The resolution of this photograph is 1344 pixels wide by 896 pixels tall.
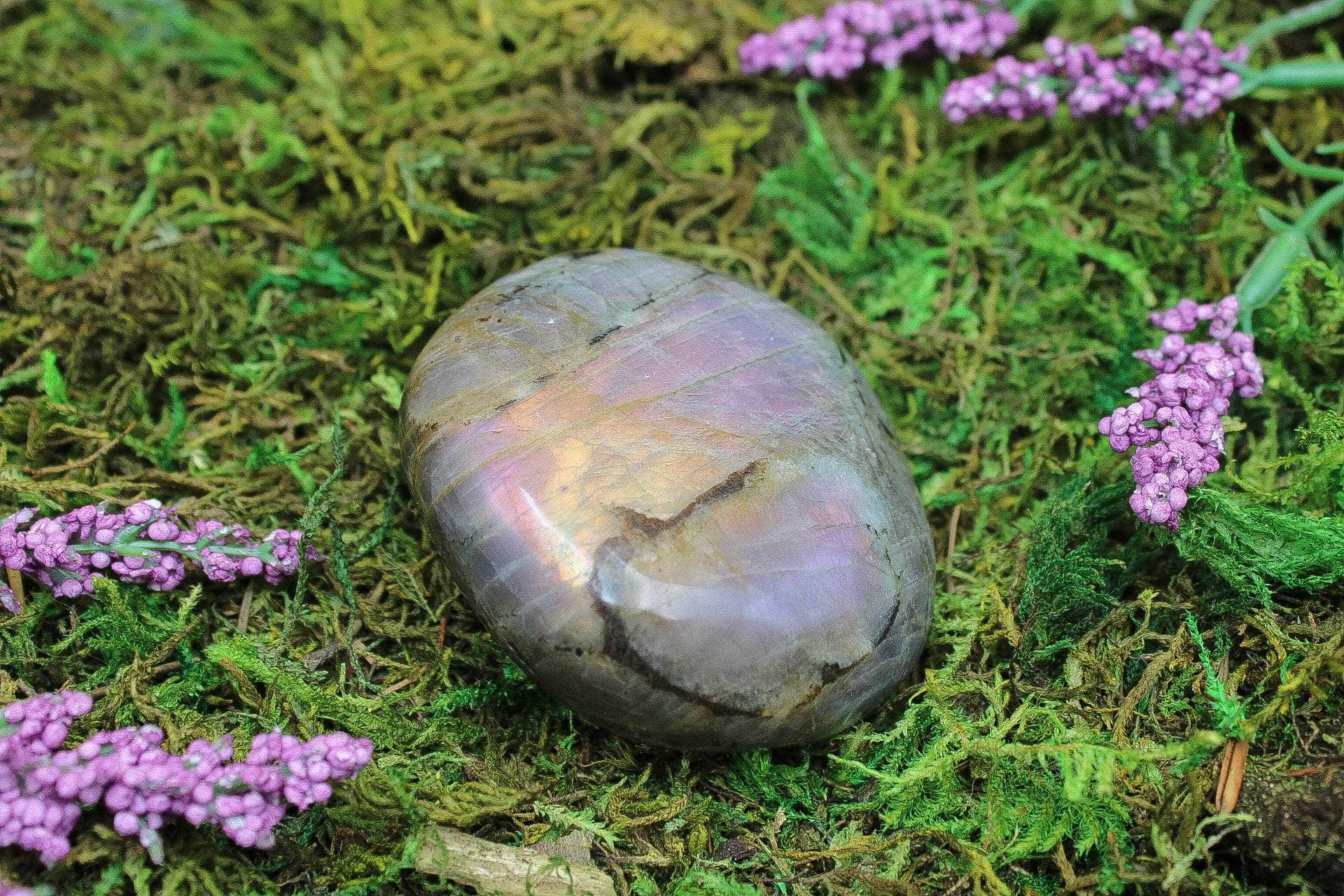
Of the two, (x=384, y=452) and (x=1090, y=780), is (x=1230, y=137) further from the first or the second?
(x=384, y=452)

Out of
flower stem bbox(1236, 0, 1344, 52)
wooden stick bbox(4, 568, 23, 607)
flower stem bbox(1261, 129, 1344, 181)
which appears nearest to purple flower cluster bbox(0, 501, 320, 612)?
wooden stick bbox(4, 568, 23, 607)

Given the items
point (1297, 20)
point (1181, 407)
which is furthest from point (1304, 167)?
point (1181, 407)

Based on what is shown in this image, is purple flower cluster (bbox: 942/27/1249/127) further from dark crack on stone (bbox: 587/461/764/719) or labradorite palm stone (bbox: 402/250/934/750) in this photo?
dark crack on stone (bbox: 587/461/764/719)

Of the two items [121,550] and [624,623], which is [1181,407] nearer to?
[624,623]

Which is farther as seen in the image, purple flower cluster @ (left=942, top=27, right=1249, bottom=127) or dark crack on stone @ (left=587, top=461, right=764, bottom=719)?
purple flower cluster @ (left=942, top=27, right=1249, bottom=127)

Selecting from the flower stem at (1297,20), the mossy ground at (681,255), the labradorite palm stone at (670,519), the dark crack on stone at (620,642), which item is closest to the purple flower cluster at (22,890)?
the mossy ground at (681,255)

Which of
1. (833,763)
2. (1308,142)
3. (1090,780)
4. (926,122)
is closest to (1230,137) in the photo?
(1308,142)

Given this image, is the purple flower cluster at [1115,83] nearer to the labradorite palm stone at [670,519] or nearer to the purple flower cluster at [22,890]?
the labradorite palm stone at [670,519]
